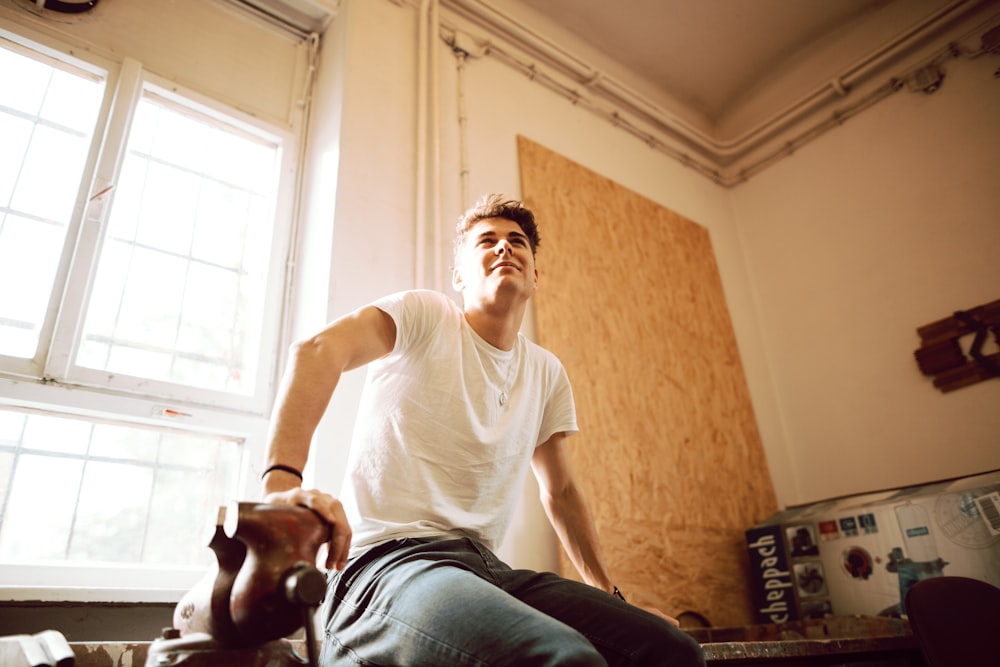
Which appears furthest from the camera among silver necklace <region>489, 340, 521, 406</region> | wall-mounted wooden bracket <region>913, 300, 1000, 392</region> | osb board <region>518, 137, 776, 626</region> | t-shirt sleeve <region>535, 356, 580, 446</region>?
wall-mounted wooden bracket <region>913, 300, 1000, 392</region>

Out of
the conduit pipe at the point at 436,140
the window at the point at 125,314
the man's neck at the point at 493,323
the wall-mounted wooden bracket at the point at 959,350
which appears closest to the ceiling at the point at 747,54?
the conduit pipe at the point at 436,140

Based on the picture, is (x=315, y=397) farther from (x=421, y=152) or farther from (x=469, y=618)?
(x=421, y=152)

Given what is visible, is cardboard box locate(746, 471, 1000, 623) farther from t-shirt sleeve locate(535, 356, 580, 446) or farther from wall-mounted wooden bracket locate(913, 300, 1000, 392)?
t-shirt sleeve locate(535, 356, 580, 446)

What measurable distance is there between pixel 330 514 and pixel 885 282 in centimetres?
354

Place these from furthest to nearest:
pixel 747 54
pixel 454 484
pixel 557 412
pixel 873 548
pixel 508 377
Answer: pixel 747 54 < pixel 873 548 < pixel 557 412 < pixel 508 377 < pixel 454 484

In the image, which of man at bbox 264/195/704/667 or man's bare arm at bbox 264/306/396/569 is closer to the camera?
man's bare arm at bbox 264/306/396/569

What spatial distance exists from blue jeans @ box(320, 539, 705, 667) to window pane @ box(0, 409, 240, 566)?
1.01 metres

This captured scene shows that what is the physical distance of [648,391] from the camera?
3.11 meters

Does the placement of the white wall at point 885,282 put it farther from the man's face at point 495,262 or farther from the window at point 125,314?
the window at point 125,314

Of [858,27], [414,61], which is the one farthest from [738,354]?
[414,61]

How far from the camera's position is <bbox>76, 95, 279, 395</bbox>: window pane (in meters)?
2.14

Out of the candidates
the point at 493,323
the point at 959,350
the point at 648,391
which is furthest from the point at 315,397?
the point at 959,350

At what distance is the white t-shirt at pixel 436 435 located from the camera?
130cm

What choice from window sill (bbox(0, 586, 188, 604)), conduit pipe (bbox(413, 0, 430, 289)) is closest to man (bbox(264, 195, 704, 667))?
conduit pipe (bbox(413, 0, 430, 289))
